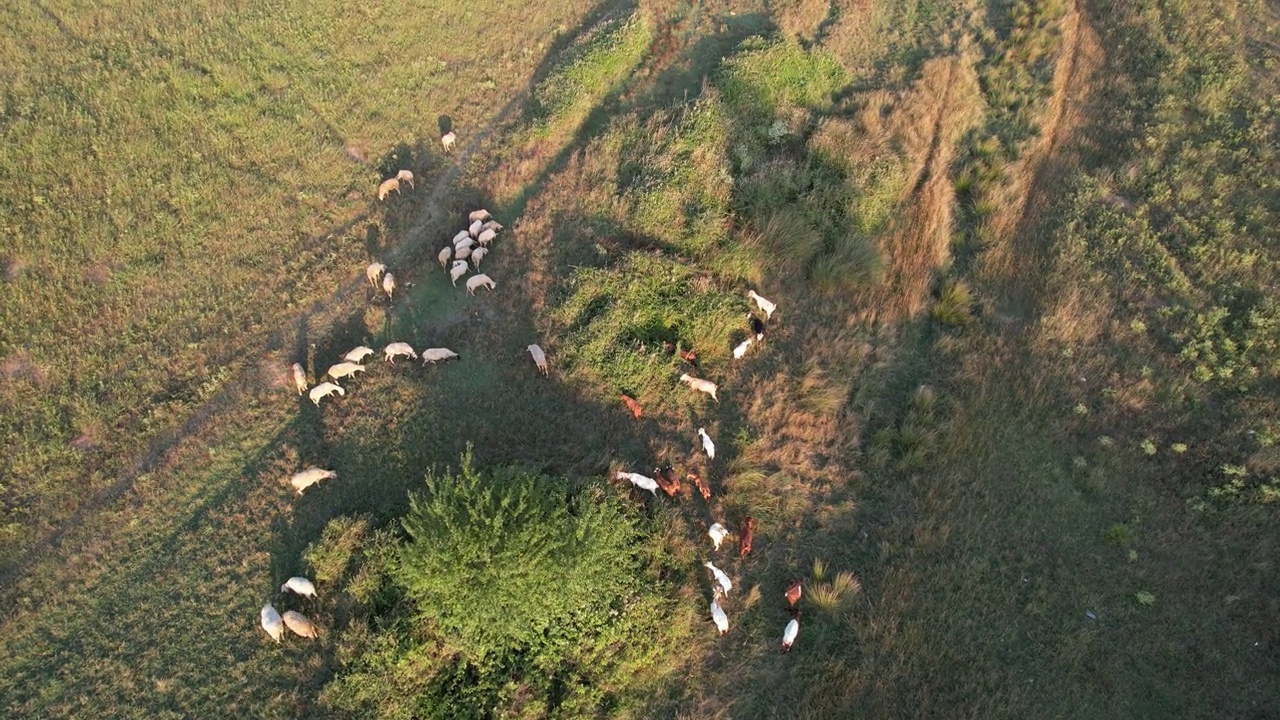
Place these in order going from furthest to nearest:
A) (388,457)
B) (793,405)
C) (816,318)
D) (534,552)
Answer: (816,318) < (793,405) < (388,457) < (534,552)

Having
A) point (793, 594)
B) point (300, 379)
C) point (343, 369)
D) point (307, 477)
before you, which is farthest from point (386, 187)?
point (793, 594)

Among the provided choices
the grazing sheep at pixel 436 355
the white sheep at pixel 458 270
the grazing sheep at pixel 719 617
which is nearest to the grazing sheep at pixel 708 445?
the grazing sheep at pixel 719 617

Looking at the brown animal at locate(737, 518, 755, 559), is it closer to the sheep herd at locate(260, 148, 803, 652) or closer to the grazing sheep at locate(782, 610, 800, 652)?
the sheep herd at locate(260, 148, 803, 652)

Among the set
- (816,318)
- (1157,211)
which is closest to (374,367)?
(816,318)

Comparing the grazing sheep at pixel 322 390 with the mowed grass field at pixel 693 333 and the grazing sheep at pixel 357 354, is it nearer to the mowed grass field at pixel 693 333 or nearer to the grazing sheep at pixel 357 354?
the mowed grass field at pixel 693 333

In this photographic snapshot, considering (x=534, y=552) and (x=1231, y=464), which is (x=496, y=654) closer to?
(x=534, y=552)
